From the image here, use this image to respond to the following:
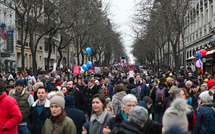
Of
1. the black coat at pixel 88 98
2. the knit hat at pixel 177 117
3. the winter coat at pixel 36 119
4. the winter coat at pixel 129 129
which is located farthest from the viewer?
the black coat at pixel 88 98

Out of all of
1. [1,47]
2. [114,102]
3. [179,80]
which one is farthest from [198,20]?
[114,102]

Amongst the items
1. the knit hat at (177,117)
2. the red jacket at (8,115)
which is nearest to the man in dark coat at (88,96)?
the red jacket at (8,115)

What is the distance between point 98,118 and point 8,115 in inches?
65.1

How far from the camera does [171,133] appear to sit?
2041mm

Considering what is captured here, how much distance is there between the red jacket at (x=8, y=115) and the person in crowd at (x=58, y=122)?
89cm

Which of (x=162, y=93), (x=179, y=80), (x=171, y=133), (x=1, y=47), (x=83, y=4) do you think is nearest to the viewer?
(x=171, y=133)

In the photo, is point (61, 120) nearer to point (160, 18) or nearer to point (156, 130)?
point (156, 130)

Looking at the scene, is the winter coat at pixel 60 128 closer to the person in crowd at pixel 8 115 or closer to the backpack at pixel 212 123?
the person in crowd at pixel 8 115

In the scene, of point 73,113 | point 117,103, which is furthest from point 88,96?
point 73,113

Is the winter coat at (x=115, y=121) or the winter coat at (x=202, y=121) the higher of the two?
the winter coat at (x=115, y=121)

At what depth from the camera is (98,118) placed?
15.7 feet

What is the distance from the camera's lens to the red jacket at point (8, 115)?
208 inches

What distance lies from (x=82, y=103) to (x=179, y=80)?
133 inches

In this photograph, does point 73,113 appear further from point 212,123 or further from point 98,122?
point 212,123
